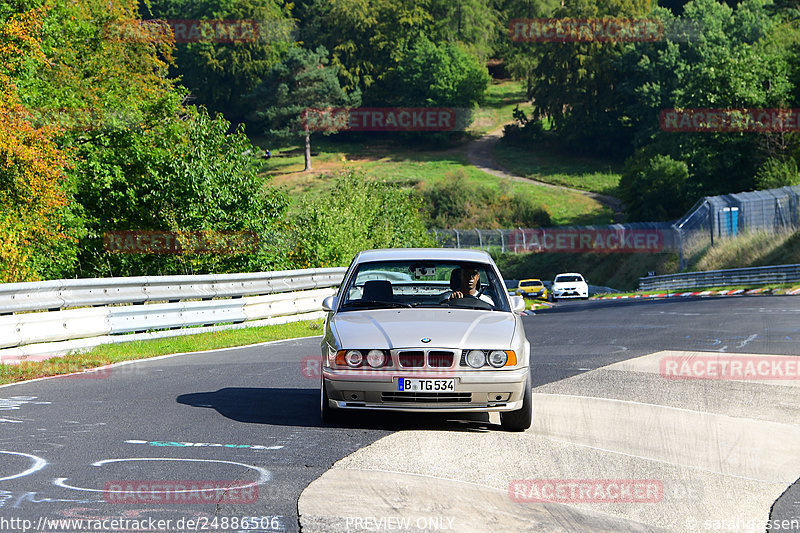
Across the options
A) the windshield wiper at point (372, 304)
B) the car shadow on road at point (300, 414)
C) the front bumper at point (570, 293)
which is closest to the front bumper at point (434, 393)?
the car shadow on road at point (300, 414)

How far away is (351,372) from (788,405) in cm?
461

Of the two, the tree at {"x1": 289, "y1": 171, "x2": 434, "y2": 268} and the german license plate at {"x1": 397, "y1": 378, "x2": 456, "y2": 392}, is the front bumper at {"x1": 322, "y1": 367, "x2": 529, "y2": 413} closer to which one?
the german license plate at {"x1": 397, "y1": 378, "x2": 456, "y2": 392}

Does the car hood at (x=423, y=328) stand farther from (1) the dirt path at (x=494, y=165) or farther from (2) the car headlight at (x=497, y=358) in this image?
(1) the dirt path at (x=494, y=165)

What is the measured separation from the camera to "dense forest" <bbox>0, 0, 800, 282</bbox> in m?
26.3

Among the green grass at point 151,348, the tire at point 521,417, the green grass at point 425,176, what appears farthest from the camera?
the green grass at point 425,176

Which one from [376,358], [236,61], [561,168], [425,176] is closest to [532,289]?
[376,358]

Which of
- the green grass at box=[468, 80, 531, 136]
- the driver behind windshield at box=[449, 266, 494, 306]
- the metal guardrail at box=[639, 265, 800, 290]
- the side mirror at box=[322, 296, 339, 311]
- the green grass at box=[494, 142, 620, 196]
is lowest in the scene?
the metal guardrail at box=[639, 265, 800, 290]

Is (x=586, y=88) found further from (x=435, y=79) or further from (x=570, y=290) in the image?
(x=570, y=290)

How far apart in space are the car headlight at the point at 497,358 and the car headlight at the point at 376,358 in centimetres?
87

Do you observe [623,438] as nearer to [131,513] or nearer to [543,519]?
[543,519]

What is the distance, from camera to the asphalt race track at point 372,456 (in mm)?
5621

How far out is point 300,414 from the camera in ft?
29.8

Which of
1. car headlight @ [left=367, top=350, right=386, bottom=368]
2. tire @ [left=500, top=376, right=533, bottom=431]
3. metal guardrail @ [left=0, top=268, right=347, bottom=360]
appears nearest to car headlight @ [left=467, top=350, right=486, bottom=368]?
tire @ [left=500, top=376, right=533, bottom=431]

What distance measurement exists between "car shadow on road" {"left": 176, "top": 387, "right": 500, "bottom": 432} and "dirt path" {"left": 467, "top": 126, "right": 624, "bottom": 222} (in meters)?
79.8
